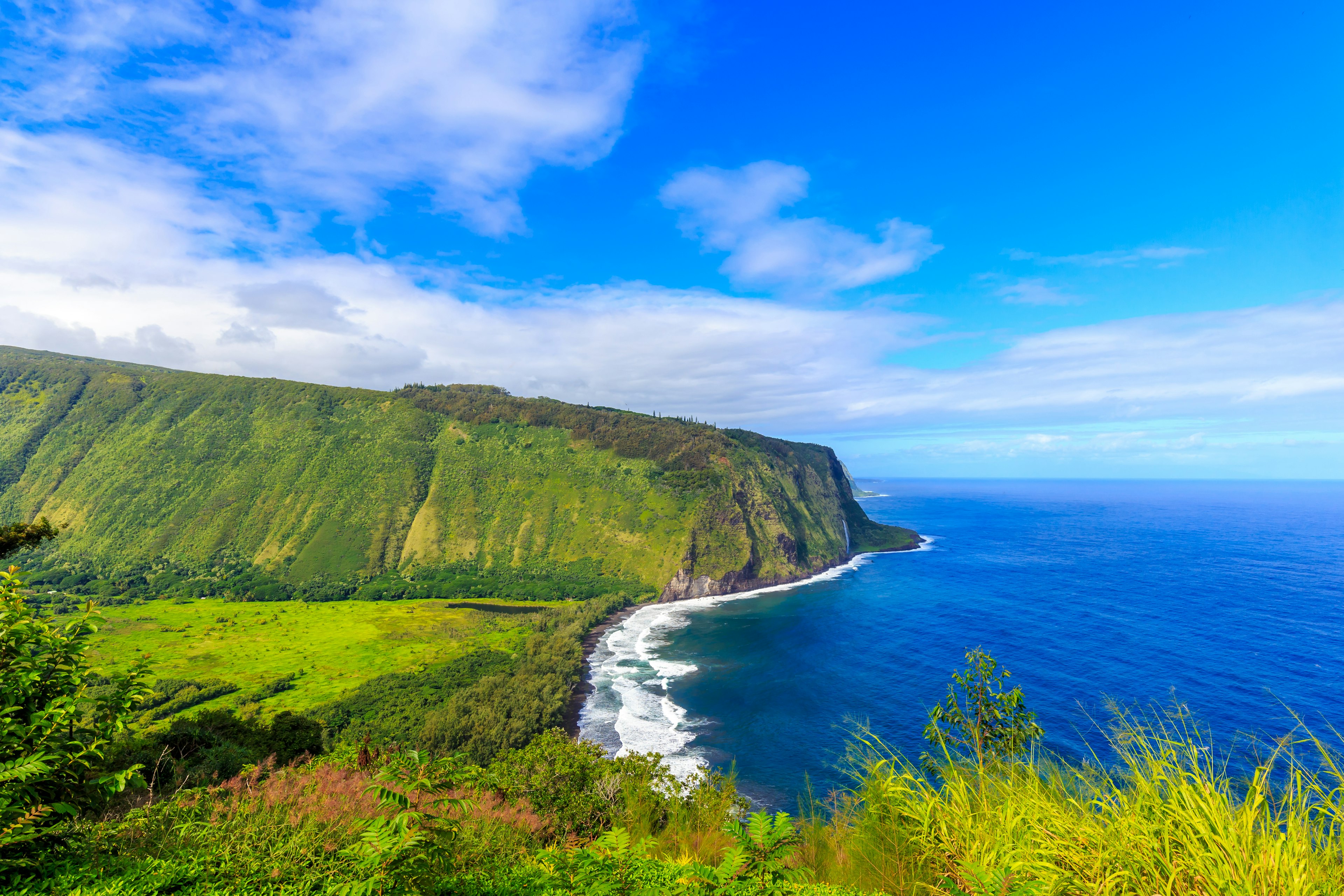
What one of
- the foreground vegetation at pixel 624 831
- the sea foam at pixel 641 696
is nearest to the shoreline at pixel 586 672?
the sea foam at pixel 641 696

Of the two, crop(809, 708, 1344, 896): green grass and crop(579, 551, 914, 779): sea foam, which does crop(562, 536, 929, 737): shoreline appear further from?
crop(809, 708, 1344, 896): green grass

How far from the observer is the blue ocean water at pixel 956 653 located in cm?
4703

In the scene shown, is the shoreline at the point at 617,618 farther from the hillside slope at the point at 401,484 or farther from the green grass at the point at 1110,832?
the green grass at the point at 1110,832

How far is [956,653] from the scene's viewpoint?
65.7 m

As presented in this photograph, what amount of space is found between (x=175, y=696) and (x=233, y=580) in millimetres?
71001

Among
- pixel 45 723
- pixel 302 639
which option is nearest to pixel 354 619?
pixel 302 639

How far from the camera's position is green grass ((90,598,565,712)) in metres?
66.0

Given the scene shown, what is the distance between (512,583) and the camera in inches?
4542

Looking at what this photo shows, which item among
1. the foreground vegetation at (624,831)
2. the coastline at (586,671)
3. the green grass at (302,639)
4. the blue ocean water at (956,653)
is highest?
the foreground vegetation at (624,831)

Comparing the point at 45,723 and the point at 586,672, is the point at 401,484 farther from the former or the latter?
the point at 45,723

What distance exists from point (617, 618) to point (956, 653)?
177 ft

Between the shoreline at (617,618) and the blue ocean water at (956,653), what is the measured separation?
54.4 inches

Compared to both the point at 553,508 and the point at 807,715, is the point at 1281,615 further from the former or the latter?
the point at 553,508

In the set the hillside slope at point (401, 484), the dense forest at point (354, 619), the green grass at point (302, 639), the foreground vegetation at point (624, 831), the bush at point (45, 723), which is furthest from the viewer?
the hillside slope at point (401, 484)
